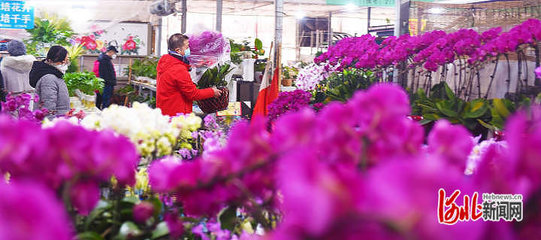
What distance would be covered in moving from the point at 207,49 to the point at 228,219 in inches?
144

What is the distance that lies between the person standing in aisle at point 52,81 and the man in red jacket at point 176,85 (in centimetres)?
74

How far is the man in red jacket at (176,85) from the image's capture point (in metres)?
3.96

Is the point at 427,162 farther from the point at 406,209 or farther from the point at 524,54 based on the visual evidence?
the point at 524,54

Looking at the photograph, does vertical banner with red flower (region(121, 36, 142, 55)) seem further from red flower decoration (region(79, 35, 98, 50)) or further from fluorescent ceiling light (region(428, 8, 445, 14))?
fluorescent ceiling light (region(428, 8, 445, 14))

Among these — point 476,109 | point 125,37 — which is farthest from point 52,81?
point 125,37

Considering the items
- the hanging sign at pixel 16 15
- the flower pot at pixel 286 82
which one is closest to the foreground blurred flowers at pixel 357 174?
the flower pot at pixel 286 82

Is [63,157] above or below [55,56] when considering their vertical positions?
below

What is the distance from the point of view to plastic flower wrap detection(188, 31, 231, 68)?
14.5 ft

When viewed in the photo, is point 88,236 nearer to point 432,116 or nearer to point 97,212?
point 97,212

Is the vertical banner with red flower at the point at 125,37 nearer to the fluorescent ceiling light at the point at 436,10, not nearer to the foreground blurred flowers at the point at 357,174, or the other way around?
the fluorescent ceiling light at the point at 436,10

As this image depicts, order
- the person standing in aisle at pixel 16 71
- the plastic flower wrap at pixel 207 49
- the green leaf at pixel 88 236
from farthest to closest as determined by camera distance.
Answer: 1. the person standing in aisle at pixel 16 71
2. the plastic flower wrap at pixel 207 49
3. the green leaf at pixel 88 236

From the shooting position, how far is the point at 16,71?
218 inches

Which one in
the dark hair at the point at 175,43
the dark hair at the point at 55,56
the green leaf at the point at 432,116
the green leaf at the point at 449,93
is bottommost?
the green leaf at the point at 432,116

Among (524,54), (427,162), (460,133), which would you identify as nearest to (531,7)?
(524,54)
